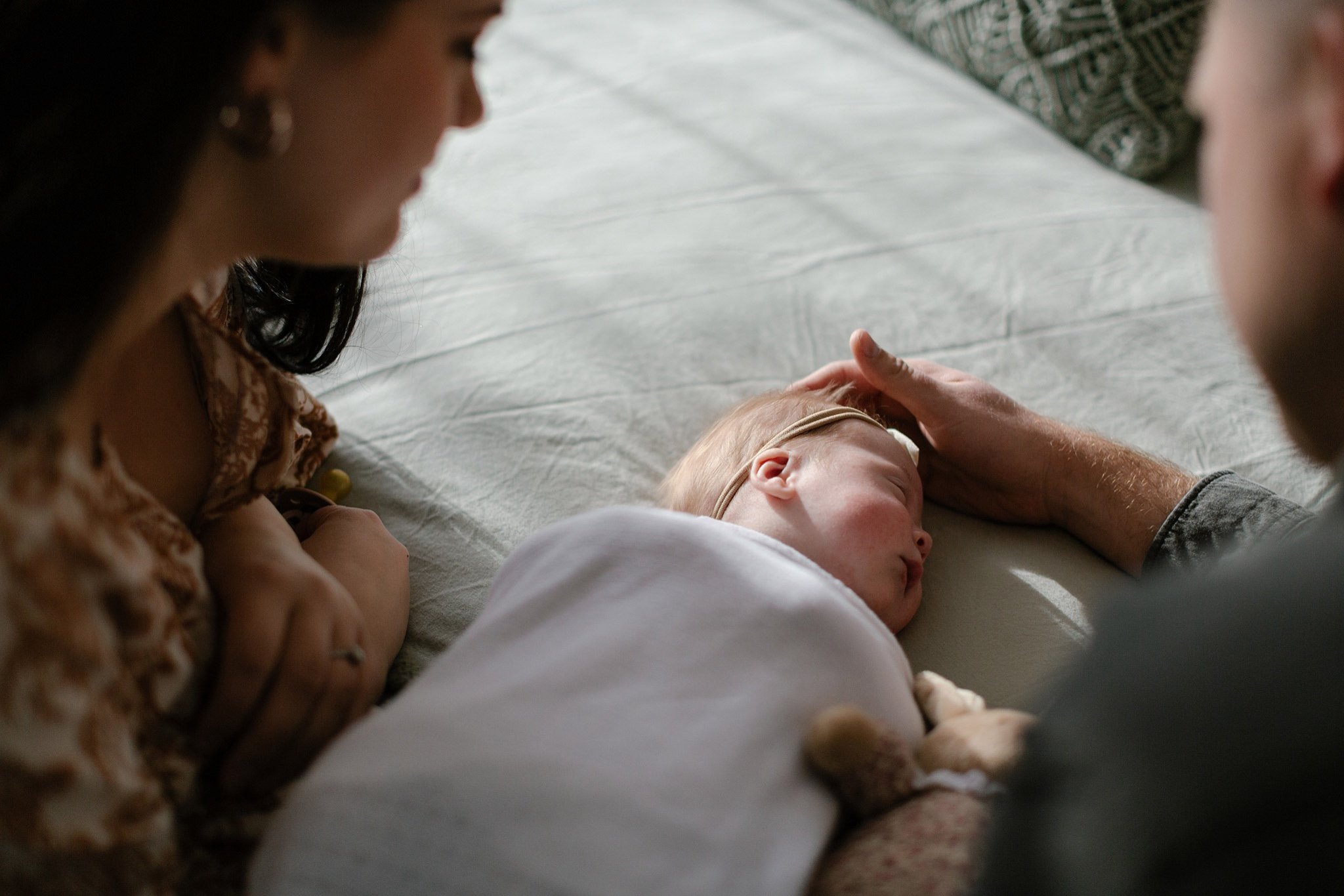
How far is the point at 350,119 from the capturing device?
63cm

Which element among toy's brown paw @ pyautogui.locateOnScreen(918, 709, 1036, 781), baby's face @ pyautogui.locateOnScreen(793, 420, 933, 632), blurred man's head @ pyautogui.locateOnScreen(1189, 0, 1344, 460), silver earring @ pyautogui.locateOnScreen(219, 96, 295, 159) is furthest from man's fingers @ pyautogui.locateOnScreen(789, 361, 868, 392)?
silver earring @ pyautogui.locateOnScreen(219, 96, 295, 159)

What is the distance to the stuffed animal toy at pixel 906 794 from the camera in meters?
0.65

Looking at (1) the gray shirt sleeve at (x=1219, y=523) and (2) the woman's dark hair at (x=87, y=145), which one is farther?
(1) the gray shirt sleeve at (x=1219, y=523)

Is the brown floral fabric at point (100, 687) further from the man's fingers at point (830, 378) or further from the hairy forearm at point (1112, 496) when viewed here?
the hairy forearm at point (1112, 496)

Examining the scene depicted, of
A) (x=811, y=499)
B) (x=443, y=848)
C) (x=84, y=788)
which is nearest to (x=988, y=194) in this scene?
(x=811, y=499)

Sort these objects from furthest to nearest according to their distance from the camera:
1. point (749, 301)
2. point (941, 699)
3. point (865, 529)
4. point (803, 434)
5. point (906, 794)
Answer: point (749, 301) → point (803, 434) → point (865, 529) → point (941, 699) → point (906, 794)

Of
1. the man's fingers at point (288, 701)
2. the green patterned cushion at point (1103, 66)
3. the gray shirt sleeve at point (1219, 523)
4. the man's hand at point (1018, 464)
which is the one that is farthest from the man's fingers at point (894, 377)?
the green patterned cushion at point (1103, 66)

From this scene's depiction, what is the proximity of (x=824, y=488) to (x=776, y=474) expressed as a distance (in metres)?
0.06

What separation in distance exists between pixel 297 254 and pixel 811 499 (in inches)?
20.3

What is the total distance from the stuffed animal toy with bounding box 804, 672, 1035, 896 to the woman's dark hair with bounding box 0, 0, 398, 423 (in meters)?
0.53

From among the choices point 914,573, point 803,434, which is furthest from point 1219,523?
point 803,434

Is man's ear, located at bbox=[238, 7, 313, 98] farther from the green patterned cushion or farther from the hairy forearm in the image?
the green patterned cushion

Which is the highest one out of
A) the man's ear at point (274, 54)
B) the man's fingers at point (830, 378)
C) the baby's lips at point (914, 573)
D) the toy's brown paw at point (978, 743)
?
the man's ear at point (274, 54)

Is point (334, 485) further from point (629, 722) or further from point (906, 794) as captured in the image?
point (906, 794)
